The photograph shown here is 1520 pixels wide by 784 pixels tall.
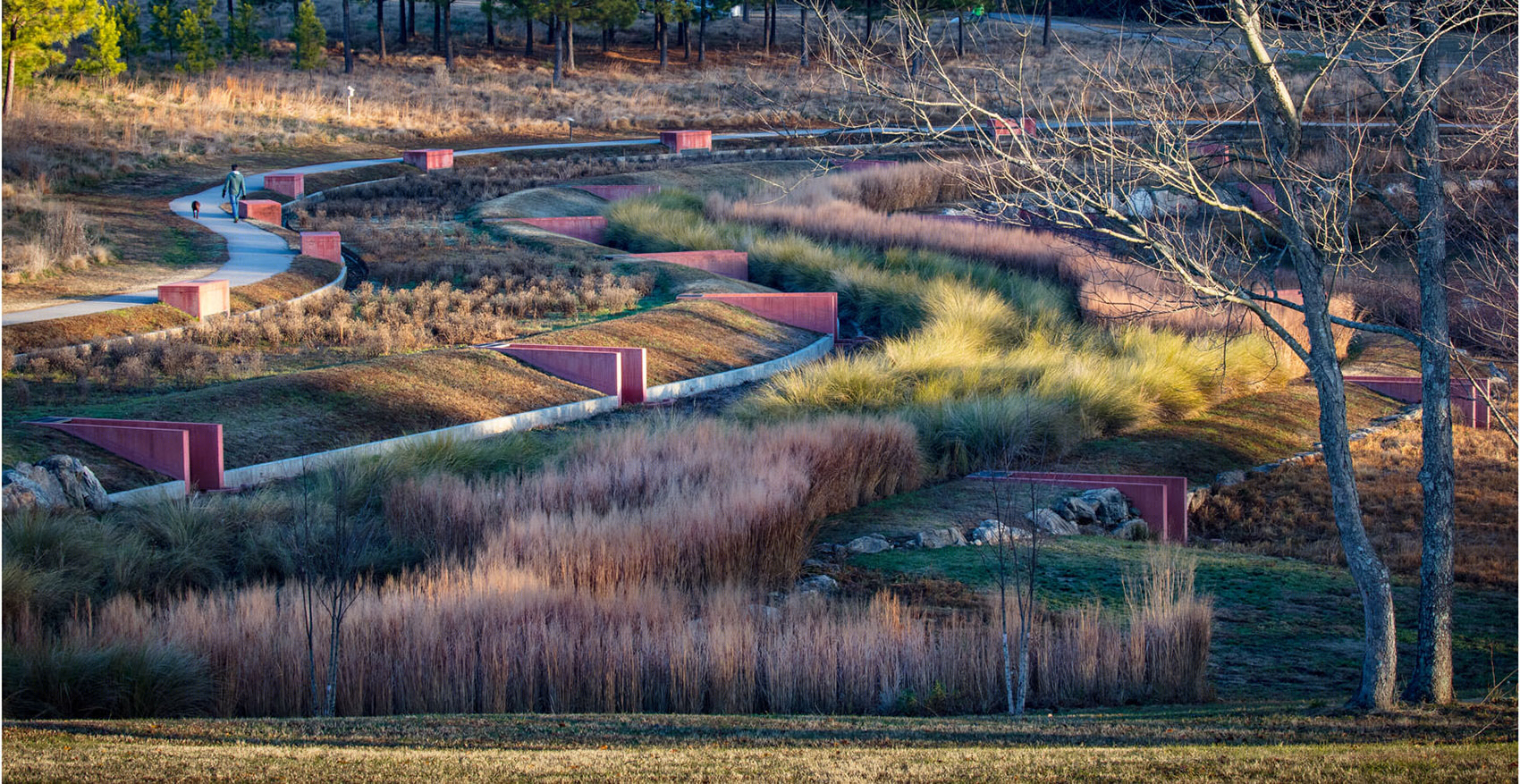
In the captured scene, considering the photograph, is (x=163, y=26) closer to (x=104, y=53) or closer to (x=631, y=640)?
(x=104, y=53)

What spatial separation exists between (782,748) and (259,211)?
24.0 metres

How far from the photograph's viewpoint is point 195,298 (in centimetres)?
1673

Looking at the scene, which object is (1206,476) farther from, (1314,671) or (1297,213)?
(1297,213)

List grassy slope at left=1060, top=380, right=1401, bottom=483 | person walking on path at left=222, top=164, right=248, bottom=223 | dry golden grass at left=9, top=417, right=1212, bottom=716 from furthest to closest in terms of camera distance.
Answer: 1. person walking on path at left=222, top=164, right=248, bottom=223
2. grassy slope at left=1060, top=380, right=1401, bottom=483
3. dry golden grass at left=9, top=417, right=1212, bottom=716

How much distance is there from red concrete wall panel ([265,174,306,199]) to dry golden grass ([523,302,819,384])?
1479cm

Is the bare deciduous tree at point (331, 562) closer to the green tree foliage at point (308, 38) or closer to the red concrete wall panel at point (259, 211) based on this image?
the red concrete wall panel at point (259, 211)

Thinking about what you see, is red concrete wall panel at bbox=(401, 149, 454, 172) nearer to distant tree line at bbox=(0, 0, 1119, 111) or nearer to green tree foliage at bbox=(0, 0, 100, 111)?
green tree foliage at bbox=(0, 0, 100, 111)

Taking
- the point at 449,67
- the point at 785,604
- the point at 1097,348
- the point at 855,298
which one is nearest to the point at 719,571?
the point at 785,604

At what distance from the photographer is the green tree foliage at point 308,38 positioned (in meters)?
56.7

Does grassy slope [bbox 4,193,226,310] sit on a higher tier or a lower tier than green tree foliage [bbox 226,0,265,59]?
lower

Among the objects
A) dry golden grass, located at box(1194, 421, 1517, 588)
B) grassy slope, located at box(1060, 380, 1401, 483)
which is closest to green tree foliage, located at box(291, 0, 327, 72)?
grassy slope, located at box(1060, 380, 1401, 483)

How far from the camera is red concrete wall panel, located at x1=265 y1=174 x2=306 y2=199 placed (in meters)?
29.8

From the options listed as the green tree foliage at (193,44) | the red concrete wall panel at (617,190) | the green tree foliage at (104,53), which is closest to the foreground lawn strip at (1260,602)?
the red concrete wall panel at (617,190)

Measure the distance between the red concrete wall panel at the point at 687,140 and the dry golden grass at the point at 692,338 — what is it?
846 inches
